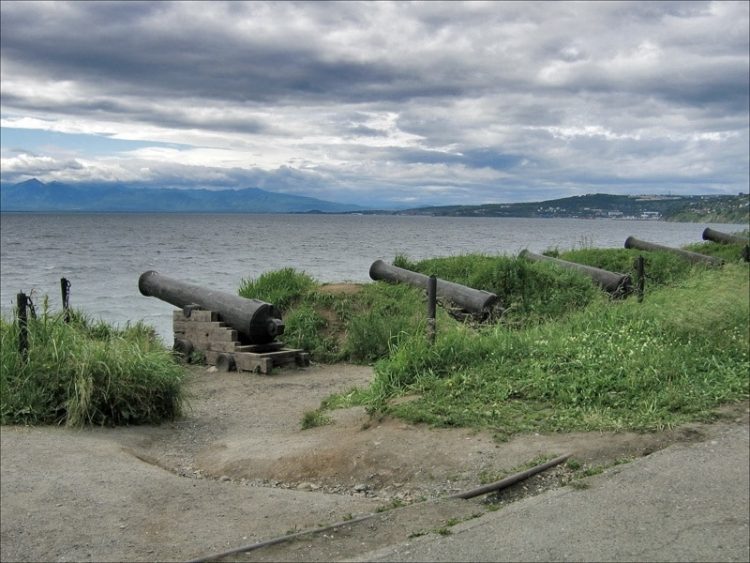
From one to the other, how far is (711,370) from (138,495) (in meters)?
5.80

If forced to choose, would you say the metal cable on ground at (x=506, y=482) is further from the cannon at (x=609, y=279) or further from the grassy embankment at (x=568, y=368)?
the cannon at (x=609, y=279)

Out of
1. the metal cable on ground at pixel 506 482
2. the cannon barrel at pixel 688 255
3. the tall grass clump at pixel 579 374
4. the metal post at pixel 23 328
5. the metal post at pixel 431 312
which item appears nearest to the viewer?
the metal cable on ground at pixel 506 482

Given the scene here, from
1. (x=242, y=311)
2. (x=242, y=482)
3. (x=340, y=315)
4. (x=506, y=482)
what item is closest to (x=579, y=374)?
(x=506, y=482)

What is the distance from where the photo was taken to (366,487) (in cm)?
634

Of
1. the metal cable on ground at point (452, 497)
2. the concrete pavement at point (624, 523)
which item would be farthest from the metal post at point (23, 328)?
the concrete pavement at point (624, 523)

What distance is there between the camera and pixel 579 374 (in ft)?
27.3

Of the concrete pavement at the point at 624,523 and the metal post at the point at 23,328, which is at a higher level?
the metal post at the point at 23,328

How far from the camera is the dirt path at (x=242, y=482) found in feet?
17.9

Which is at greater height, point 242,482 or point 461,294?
→ point 461,294

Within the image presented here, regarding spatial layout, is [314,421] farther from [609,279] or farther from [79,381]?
[609,279]

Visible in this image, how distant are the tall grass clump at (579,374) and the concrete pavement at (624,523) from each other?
112 cm

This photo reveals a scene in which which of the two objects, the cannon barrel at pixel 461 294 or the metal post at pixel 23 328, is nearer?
the metal post at pixel 23 328

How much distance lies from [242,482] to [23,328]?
373 cm

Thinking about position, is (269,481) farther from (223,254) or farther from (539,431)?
(223,254)
